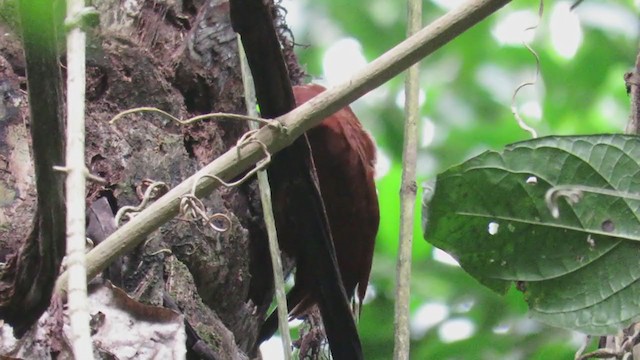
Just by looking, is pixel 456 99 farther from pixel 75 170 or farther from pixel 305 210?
pixel 75 170

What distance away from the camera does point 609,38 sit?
234 cm

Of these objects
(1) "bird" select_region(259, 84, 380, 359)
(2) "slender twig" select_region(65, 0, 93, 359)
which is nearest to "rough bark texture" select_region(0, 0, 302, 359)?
(1) "bird" select_region(259, 84, 380, 359)

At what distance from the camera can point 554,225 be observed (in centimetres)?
107

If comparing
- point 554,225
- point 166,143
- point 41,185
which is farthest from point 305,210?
point 41,185

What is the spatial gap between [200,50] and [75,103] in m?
1.06

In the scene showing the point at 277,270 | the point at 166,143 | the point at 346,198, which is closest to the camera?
the point at 277,270

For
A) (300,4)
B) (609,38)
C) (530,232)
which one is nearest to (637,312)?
Result: (530,232)

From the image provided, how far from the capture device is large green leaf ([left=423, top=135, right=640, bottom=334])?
1043 millimetres

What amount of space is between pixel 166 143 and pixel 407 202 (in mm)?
462

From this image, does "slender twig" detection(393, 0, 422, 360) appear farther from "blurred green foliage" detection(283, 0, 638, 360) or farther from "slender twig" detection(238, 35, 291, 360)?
"blurred green foliage" detection(283, 0, 638, 360)

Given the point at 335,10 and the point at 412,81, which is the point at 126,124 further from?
the point at 335,10

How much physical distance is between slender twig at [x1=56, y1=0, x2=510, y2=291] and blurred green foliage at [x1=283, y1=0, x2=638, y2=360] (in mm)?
1107

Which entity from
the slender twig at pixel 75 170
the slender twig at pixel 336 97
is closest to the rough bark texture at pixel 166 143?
the slender twig at pixel 336 97

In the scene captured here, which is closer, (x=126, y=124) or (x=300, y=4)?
(x=126, y=124)
